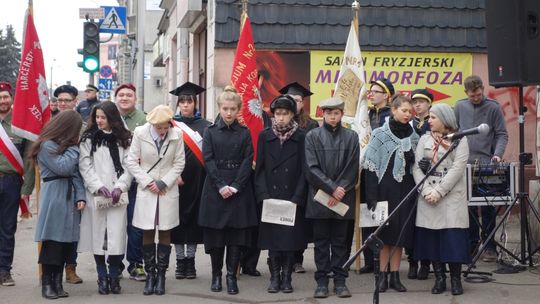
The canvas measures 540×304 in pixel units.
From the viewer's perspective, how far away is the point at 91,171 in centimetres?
782

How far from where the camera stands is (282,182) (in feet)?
26.0

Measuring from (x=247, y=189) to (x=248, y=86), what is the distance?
1751 mm

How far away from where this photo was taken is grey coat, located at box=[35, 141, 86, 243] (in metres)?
7.59

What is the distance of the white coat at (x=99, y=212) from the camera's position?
25.7 feet

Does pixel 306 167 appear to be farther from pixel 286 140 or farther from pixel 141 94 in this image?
pixel 141 94

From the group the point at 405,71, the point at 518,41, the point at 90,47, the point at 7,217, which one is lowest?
the point at 7,217

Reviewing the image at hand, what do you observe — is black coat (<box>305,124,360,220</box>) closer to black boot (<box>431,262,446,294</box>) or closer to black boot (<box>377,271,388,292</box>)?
black boot (<box>377,271,388,292</box>)

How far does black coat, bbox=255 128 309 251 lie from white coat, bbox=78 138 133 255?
1.33 meters

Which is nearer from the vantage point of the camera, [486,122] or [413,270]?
[413,270]

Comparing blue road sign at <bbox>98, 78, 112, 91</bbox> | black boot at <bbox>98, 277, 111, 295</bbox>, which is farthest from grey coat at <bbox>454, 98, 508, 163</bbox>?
blue road sign at <bbox>98, 78, 112, 91</bbox>

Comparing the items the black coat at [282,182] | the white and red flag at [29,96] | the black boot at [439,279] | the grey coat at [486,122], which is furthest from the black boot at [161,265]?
the grey coat at [486,122]

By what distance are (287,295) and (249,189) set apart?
1.09 metres

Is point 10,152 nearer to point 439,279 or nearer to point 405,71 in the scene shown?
point 439,279

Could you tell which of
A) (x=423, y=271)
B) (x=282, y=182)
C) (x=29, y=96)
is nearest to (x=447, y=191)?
(x=423, y=271)
